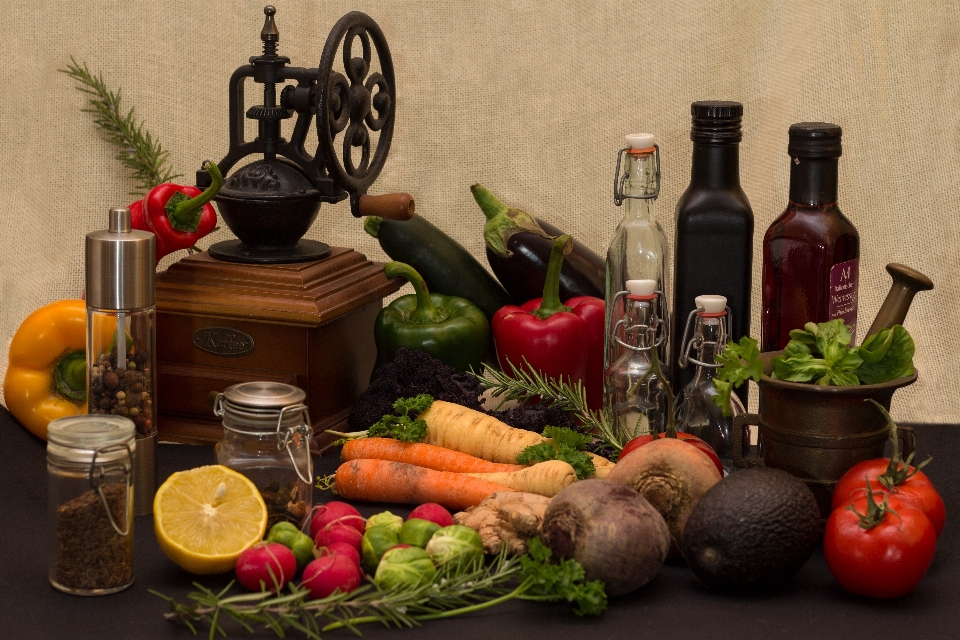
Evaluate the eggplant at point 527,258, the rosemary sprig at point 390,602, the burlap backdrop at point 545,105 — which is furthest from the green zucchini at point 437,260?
the rosemary sprig at point 390,602

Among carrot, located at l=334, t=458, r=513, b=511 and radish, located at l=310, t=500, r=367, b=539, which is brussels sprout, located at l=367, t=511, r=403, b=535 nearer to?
radish, located at l=310, t=500, r=367, b=539

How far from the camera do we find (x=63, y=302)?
205 cm

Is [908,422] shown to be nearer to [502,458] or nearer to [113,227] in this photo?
[502,458]

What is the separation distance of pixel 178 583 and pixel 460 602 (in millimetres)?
347

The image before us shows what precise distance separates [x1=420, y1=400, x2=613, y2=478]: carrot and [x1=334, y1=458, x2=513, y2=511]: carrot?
0.12m

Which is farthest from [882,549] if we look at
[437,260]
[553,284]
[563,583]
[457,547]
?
[437,260]

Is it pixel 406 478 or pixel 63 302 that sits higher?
pixel 63 302

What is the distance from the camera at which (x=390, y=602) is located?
4.51 ft

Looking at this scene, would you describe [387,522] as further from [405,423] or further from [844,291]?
[844,291]

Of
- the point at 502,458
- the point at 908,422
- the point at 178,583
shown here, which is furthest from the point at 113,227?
the point at 908,422

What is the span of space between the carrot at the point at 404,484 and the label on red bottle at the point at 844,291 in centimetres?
56

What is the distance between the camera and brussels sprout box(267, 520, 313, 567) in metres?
1.46

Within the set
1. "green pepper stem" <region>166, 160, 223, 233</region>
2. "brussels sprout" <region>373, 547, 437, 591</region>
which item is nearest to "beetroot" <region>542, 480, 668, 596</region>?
"brussels sprout" <region>373, 547, 437, 591</region>

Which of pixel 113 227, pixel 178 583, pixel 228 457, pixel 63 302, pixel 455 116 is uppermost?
pixel 455 116
